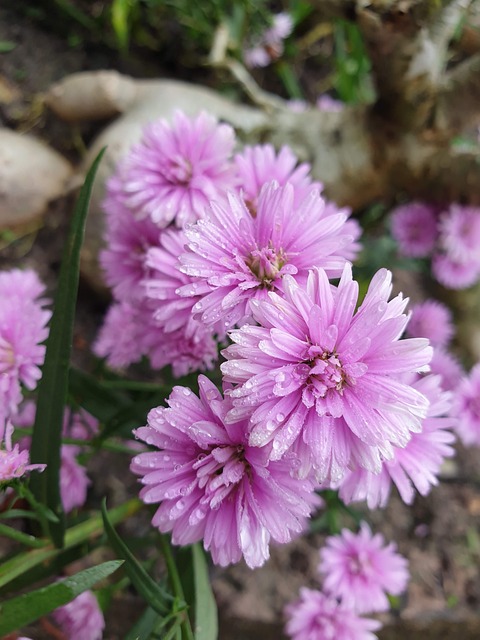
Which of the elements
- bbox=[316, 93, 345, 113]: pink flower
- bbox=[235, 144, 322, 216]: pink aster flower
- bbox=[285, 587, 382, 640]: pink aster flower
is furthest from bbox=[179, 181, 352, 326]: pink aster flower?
bbox=[316, 93, 345, 113]: pink flower

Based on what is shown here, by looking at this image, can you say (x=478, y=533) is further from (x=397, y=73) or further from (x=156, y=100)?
(x=156, y=100)

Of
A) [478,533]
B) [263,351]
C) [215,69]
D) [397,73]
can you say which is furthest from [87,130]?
[478,533]

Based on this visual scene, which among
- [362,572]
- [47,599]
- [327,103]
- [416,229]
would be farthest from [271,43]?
[47,599]

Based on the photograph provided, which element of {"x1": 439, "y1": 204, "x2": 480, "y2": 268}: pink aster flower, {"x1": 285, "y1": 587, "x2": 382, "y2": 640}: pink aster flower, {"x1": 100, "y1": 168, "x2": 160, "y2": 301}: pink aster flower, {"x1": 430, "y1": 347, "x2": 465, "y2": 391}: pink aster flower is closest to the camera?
{"x1": 100, "y1": 168, "x2": 160, "y2": 301}: pink aster flower

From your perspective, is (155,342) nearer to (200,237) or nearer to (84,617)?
(200,237)

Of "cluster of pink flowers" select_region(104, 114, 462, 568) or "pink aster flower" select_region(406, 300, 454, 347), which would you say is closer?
"cluster of pink flowers" select_region(104, 114, 462, 568)

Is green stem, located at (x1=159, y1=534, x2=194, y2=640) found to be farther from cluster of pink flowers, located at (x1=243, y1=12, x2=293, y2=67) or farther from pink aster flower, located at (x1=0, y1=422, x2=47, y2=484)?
cluster of pink flowers, located at (x1=243, y1=12, x2=293, y2=67)
